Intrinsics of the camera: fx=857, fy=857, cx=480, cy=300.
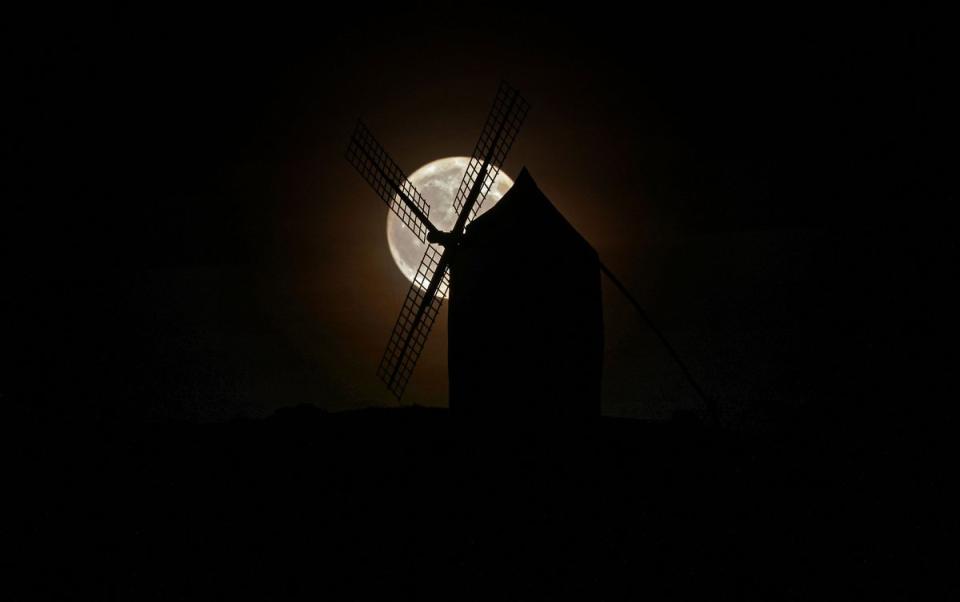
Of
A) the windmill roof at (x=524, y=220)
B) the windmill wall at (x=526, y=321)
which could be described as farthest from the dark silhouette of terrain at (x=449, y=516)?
the windmill roof at (x=524, y=220)

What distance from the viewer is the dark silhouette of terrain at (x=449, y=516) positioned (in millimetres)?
10820

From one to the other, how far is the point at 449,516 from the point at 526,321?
3263 mm

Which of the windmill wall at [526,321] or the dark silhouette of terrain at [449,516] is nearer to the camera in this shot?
the dark silhouette of terrain at [449,516]

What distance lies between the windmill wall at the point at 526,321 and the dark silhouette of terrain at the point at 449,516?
18.5 inches

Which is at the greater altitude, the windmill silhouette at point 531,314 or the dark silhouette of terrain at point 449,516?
the windmill silhouette at point 531,314

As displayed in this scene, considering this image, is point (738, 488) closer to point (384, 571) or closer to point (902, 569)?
point (902, 569)

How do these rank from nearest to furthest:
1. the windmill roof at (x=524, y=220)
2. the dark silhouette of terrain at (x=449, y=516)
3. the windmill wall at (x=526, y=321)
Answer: the dark silhouette of terrain at (x=449, y=516) → the windmill wall at (x=526, y=321) → the windmill roof at (x=524, y=220)

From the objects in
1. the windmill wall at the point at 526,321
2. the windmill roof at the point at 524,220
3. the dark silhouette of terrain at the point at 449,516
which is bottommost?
the dark silhouette of terrain at the point at 449,516

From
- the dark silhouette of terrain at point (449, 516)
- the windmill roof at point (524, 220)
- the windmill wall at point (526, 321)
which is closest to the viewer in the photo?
the dark silhouette of terrain at point (449, 516)

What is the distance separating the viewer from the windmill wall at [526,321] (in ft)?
44.5

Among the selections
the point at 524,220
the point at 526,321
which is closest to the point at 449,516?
the point at 526,321

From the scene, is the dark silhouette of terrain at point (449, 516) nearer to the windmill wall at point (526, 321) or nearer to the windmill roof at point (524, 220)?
the windmill wall at point (526, 321)

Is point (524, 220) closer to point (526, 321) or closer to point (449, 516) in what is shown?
point (526, 321)

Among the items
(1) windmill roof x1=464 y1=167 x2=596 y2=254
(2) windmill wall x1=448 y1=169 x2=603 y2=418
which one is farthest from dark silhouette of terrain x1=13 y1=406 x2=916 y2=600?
(1) windmill roof x1=464 y1=167 x2=596 y2=254
